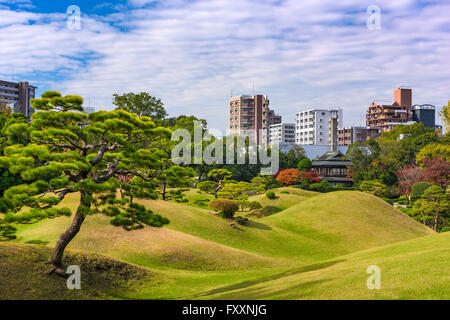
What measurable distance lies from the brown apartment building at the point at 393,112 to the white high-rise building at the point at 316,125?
14351 millimetres

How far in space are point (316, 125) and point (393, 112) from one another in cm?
3298

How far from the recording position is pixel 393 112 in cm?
17362

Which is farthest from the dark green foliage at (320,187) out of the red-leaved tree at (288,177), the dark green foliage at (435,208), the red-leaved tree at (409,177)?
the dark green foliage at (435,208)

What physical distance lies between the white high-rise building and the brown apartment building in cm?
1435

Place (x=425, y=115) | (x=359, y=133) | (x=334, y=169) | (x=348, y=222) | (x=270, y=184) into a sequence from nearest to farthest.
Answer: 1. (x=348, y=222)
2. (x=270, y=184)
3. (x=334, y=169)
4. (x=425, y=115)
5. (x=359, y=133)

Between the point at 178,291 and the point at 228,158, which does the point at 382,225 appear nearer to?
Result: the point at 178,291

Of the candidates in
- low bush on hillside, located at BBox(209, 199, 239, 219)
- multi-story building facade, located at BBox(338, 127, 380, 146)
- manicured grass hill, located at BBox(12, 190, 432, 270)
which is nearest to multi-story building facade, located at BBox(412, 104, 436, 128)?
multi-story building facade, located at BBox(338, 127, 380, 146)

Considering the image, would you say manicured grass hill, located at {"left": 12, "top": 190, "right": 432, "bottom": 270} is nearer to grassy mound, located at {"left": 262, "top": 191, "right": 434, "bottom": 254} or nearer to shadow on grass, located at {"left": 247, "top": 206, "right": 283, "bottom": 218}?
grassy mound, located at {"left": 262, "top": 191, "right": 434, "bottom": 254}

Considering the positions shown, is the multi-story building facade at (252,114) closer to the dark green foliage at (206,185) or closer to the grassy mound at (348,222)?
the grassy mound at (348,222)

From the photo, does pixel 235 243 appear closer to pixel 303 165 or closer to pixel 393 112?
pixel 303 165

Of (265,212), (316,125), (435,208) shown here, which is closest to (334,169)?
(435,208)

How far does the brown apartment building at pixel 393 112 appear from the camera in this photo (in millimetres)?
172750
